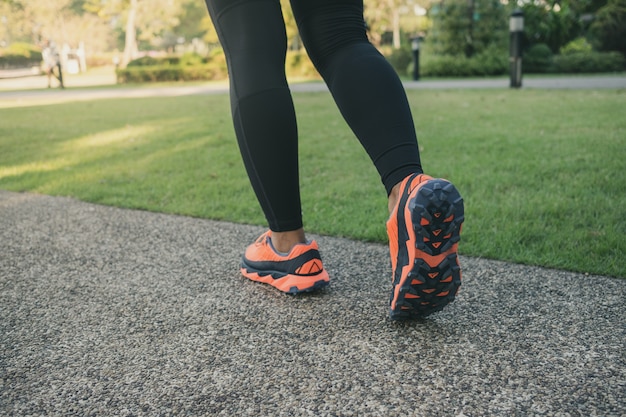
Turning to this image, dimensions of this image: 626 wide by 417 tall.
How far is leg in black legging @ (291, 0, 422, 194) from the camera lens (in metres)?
1.23

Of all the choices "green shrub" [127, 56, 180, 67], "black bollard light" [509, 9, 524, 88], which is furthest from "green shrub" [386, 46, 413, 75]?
"green shrub" [127, 56, 180, 67]

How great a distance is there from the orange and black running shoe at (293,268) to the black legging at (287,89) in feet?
0.34

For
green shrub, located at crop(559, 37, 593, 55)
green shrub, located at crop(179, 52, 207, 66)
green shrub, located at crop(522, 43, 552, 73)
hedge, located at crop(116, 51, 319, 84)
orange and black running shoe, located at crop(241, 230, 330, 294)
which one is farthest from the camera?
green shrub, located at crop(179, 52, 207, 66)

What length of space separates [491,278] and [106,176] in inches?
93.2

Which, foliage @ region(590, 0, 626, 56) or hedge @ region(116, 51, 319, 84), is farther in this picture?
hedge @ region(116, 51, 319, 84)

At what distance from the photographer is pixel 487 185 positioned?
2553 millimetres

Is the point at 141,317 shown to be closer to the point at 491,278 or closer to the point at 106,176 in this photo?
the point at 491,278

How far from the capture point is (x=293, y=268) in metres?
1.40

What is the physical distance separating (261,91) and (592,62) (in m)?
14.3

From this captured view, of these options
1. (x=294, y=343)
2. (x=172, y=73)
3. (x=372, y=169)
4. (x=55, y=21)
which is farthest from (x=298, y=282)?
(x=55, y=21)

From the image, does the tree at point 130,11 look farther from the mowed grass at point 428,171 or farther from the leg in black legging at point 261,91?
the leg in black legging at point 261,91

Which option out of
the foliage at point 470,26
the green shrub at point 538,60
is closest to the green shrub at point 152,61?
the foliage at point 470,26

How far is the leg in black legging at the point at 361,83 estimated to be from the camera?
1227 millimetres

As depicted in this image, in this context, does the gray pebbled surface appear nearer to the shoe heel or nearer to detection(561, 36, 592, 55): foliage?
the shoe heel
